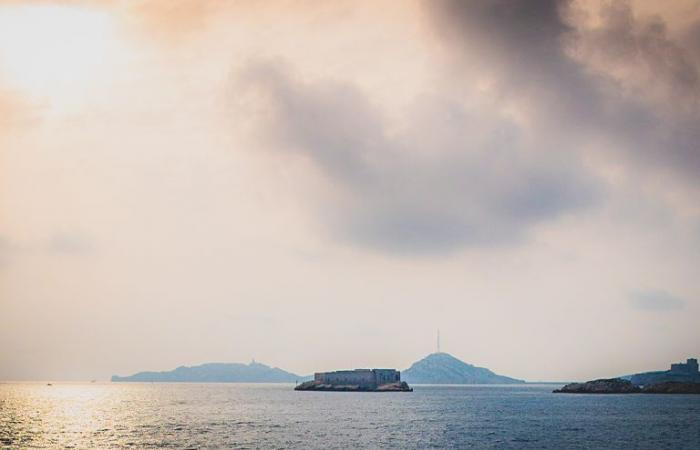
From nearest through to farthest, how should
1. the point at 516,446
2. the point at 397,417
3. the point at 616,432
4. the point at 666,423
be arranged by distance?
the point at 516,446
the point at 616,432
the point at 666,423
the point at 397,417

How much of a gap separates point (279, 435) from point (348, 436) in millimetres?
10890

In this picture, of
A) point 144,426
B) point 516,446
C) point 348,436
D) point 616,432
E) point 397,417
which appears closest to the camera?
point 516,446

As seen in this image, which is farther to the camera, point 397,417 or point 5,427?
point 397,417

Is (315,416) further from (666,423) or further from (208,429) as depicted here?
(666,423)

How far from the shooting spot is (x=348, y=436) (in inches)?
3895

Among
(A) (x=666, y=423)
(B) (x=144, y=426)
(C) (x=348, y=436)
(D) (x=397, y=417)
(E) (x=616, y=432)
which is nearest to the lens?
(C) (x=348, y=436)

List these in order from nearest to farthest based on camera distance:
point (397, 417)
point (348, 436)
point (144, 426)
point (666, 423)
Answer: point (348, 436) < point (144, 426) < point (666, 423) < point (397, 417)

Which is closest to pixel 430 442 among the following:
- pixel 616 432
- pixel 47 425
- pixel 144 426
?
pixel 616 432

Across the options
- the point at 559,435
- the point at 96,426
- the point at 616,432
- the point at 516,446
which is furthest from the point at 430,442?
the point at 96,426

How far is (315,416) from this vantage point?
469 feet

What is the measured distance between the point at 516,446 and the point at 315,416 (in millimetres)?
63832

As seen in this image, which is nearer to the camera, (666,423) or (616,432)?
(616,432)

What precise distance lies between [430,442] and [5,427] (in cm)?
7657

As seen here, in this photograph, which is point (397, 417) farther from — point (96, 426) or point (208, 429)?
point (96, 426)
